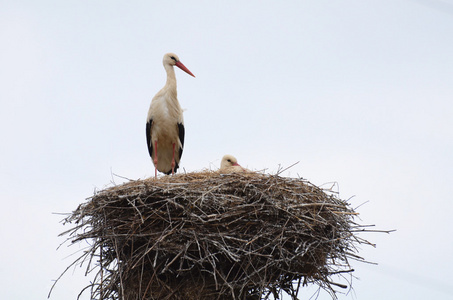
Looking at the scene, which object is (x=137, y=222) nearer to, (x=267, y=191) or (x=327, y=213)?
(x=267, y=191)

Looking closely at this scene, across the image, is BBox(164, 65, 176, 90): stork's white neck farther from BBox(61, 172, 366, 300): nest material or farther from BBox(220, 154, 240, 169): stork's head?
BBox(61, 172, 366, 300): nest material

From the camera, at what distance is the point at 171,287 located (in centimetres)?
551

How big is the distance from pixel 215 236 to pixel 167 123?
3.00m

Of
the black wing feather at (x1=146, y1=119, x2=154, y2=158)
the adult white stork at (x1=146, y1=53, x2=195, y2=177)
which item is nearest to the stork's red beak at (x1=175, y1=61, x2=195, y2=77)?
the adult white stork at (x1=146, y1=53, x2=195, y2=177)

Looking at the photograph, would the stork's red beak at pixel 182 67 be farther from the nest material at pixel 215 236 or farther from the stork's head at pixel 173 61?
the nest material at pixel 215 236

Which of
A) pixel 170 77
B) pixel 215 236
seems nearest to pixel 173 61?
pixel 170 77

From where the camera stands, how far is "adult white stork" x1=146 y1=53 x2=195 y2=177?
7930 mm

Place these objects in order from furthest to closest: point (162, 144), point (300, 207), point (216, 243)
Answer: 1. point (162, 144)
2. point (300, 207)
3. point (216, 243)

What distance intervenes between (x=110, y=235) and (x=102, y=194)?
→ 0.43 metres

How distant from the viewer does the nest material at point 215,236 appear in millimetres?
5215

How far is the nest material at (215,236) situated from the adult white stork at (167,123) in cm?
239

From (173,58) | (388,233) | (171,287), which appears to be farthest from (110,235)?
(173,58)

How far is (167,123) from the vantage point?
7941mm

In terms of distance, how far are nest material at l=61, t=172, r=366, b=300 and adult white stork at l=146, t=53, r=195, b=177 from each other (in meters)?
2.39
